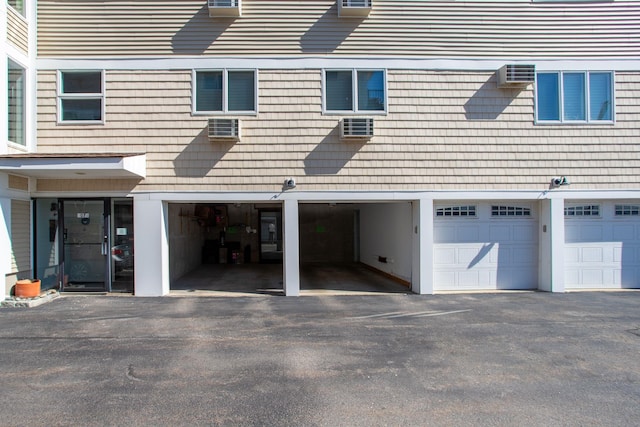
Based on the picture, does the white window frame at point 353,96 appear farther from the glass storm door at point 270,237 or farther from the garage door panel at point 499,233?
the glass storm door at point 270,237

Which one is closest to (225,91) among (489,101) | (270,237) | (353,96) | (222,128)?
(222,128)

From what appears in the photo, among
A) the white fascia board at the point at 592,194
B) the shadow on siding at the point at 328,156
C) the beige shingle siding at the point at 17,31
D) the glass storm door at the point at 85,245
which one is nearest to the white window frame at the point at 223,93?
the shadow on siding at the point at 328,156

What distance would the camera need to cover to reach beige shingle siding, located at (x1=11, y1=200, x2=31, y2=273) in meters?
7.78

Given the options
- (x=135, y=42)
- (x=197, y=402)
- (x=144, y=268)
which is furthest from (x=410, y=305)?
(x=135, y=42)

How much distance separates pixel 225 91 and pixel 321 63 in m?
2.15

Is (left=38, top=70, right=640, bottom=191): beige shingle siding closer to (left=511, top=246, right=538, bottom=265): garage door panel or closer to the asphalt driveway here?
(left=511, top=246, right=538, bottom=265): garage door panel

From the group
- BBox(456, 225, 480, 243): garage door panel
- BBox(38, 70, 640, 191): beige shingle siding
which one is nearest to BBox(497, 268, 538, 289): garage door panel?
BBox(456, 225, 480, 243): garage door panel

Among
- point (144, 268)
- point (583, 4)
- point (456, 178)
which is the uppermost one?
point (583, 4)

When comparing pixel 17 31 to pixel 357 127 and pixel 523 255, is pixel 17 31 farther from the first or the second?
pixel 523 255

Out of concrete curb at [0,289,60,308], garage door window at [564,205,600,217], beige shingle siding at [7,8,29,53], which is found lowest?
concrete curb at [0,289,60,308]

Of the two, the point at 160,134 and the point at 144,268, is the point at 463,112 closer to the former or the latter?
the point at 160,134

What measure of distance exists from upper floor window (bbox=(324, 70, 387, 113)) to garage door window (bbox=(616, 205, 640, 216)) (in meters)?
5.94

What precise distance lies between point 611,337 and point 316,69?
7052 mm

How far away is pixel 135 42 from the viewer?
8305mm
